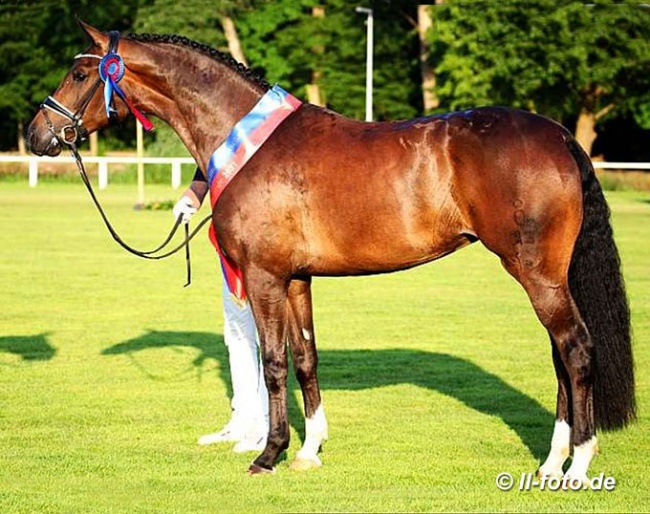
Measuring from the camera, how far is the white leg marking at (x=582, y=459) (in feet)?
24.5

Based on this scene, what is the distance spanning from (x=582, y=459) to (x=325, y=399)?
10.9 feet

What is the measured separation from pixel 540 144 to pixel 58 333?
7.77 m

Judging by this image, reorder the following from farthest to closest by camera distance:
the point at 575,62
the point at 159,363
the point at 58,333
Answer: the point at 575,62 → the point at 58,333 → the point at 159,363

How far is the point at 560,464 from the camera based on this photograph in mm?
7691

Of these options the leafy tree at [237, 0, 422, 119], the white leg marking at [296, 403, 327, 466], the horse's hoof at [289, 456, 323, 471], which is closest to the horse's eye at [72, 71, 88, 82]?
the white leg marking at [296, 403, 327, 466]

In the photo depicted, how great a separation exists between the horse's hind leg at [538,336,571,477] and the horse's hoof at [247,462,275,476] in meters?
1.62

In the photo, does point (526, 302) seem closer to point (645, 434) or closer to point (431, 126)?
point (645, 434)

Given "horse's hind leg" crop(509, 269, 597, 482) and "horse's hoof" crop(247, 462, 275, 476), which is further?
"horse's hoof" crop(247, 462, 275, 476)

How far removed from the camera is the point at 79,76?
332 inches

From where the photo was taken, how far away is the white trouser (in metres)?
8.94

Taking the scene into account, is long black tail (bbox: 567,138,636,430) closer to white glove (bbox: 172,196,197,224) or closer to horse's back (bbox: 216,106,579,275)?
horse's back (bbox: 216,106,579,275)

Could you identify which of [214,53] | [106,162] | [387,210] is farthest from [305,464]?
[106,162]

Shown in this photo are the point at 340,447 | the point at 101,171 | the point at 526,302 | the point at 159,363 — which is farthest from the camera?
the point at 101,171

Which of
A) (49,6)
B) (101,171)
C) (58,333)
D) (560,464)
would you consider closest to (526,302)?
(58,333)
